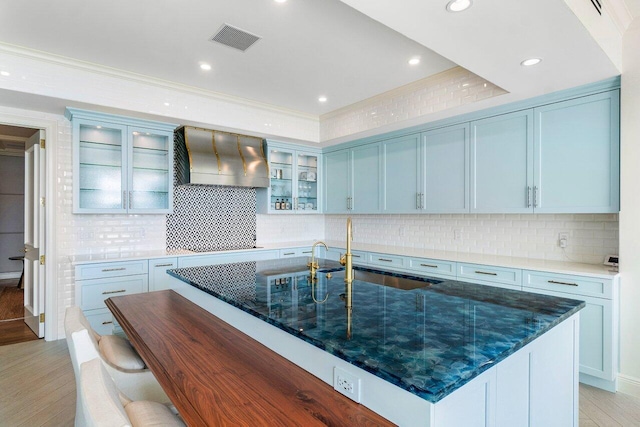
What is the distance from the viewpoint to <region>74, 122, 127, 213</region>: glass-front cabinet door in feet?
12.6

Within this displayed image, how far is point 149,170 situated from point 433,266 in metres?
3.56

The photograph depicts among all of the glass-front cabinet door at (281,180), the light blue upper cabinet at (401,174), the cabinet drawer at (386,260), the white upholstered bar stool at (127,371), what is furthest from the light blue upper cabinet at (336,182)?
the white upholstered bar stool at (127,371)

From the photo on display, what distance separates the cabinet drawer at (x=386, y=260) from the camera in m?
4.31

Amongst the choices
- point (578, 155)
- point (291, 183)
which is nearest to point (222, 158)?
point (291, 183)

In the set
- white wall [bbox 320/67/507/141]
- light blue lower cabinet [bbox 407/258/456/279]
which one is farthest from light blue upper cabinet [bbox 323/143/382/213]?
light blue lower cabinet [bbox 407/258/456/279]

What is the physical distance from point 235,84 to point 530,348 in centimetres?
374

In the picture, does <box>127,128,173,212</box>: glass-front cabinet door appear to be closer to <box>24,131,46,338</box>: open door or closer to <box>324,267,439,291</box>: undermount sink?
<box>24,131,46,338</box>: open door

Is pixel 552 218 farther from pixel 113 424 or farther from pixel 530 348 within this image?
pixel 113 424

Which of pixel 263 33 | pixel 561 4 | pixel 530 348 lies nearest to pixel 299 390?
pixel 530 348

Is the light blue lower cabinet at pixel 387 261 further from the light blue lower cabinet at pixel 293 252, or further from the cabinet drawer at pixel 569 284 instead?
the cabinet drawer at pixel 569 284

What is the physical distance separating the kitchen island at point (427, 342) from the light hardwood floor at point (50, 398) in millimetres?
1114

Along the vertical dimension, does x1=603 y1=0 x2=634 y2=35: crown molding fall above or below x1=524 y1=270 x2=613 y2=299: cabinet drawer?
above

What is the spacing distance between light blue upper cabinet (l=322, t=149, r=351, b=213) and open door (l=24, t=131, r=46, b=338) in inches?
146

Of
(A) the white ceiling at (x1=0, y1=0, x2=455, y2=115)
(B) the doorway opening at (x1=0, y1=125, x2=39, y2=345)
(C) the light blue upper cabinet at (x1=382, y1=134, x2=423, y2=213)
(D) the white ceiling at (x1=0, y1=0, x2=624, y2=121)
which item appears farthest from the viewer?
(B) the doorway opening at (x1=0, y1=125, x2=39, y2=345)
